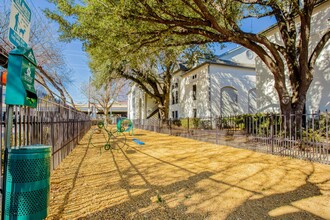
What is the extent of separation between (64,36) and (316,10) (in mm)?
13406

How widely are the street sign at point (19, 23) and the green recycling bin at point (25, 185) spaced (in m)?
1.25

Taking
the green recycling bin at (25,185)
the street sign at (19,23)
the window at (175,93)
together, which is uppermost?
the window at (175,93)

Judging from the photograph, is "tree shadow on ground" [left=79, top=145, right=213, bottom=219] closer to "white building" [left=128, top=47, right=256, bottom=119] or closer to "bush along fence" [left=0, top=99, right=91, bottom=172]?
"bush along fence" [left=0, top=99, right=91, bottom=172]

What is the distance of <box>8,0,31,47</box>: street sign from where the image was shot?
7.61ft

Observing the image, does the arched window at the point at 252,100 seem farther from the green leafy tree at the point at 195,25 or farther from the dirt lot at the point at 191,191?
the dirt lot at the point at 191,191

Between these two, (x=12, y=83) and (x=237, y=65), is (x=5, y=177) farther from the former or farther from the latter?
(x=237, y=65)

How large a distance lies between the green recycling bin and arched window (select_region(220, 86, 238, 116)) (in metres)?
19.1

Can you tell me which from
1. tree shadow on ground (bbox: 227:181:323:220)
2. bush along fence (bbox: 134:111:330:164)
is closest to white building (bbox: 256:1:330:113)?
bush along fence (bbox: 134:111:330:164)

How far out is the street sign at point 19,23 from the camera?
232 centimetres

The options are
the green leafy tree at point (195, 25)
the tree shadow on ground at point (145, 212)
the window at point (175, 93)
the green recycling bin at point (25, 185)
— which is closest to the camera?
the green recycling bin at point (25, 185)

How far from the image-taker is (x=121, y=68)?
71.9 ft

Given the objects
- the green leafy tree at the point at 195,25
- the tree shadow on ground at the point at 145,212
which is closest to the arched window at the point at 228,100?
the green leafy tree at the point at 195,25

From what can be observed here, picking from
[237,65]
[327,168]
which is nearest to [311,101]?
[327,168]

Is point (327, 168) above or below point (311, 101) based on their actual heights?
below
